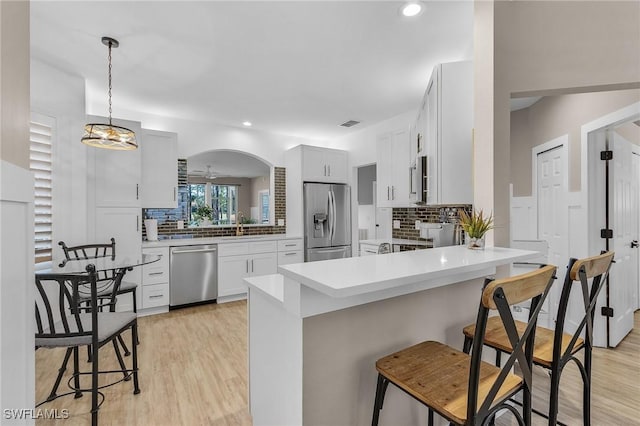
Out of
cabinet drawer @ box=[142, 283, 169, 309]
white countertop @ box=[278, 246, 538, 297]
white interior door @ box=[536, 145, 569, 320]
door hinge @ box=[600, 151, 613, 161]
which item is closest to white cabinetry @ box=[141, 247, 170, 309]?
cabinet drawer @ box=[142, 283, 169, 309]

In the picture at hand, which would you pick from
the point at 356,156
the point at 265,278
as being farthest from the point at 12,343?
the point at 356,156

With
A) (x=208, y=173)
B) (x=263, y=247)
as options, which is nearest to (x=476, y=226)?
(x=263, y=247)

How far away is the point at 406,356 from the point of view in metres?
1.23

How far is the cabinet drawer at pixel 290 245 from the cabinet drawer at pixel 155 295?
1.64 metres

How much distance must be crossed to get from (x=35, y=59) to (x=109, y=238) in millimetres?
1815

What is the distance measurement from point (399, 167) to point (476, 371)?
3.42 metres

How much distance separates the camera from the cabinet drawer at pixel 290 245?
4703mm

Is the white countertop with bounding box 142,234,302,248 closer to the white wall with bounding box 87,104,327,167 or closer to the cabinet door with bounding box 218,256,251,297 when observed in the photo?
the cabinet door with bounding box 218,256,251,297

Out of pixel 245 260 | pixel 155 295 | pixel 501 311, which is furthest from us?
Result: pixel 245 260

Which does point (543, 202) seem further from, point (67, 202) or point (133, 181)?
point (67, 202)

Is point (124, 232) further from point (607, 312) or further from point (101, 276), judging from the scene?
point (607, 312)

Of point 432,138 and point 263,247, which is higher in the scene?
point 432,138

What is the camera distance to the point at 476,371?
890 mm

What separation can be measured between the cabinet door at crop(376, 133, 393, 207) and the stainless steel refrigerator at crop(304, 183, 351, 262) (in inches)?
39.2
